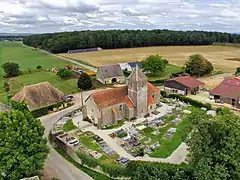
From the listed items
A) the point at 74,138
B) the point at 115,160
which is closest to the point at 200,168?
the point at 115,160

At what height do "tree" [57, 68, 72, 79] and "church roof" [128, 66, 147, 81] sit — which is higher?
"church roof" [128, 66, 147, 81]

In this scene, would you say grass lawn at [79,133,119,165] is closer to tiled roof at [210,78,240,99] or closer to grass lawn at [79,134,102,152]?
grass lawn at [79,134,102,152]

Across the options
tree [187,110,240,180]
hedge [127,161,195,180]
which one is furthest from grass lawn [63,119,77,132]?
tree [187,110,240,180]

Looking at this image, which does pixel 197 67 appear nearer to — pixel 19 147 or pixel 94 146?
pixel 94 146

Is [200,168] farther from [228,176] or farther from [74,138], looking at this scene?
[74,138]

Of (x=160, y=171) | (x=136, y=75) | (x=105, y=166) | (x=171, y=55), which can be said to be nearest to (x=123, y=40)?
(x=171, y=55)
